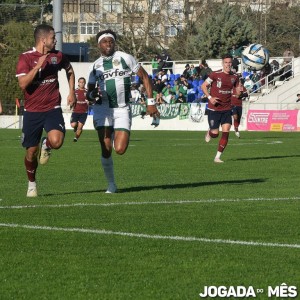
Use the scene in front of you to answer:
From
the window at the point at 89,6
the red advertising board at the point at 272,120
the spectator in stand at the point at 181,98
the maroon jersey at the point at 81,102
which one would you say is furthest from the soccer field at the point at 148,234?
the window at the point at 89,6

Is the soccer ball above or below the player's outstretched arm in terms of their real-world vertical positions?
below

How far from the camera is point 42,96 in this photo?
14680 millimetres

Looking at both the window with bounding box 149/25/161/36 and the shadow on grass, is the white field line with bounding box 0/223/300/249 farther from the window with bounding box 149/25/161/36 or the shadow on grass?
the window with bounding box 149/25/161/36

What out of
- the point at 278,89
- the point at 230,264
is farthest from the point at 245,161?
the point at 278,89

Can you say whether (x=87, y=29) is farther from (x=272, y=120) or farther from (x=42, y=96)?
(x=42, y=96)

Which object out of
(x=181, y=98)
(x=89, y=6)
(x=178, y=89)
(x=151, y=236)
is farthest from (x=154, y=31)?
(x=151, y=236)

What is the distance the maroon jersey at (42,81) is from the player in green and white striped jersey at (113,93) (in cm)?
84

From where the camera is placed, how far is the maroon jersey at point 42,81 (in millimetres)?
14508

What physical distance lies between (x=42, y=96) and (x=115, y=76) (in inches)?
51.1

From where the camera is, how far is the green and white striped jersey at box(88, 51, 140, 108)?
610 inches

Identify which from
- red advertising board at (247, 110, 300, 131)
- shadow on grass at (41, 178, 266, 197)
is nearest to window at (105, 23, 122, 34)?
red advertising board at (247, 110, 300, 131)

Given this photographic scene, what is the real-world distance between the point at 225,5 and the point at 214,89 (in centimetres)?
4744

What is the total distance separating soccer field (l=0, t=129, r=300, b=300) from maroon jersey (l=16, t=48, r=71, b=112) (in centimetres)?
124

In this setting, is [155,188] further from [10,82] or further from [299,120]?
[10,82]
